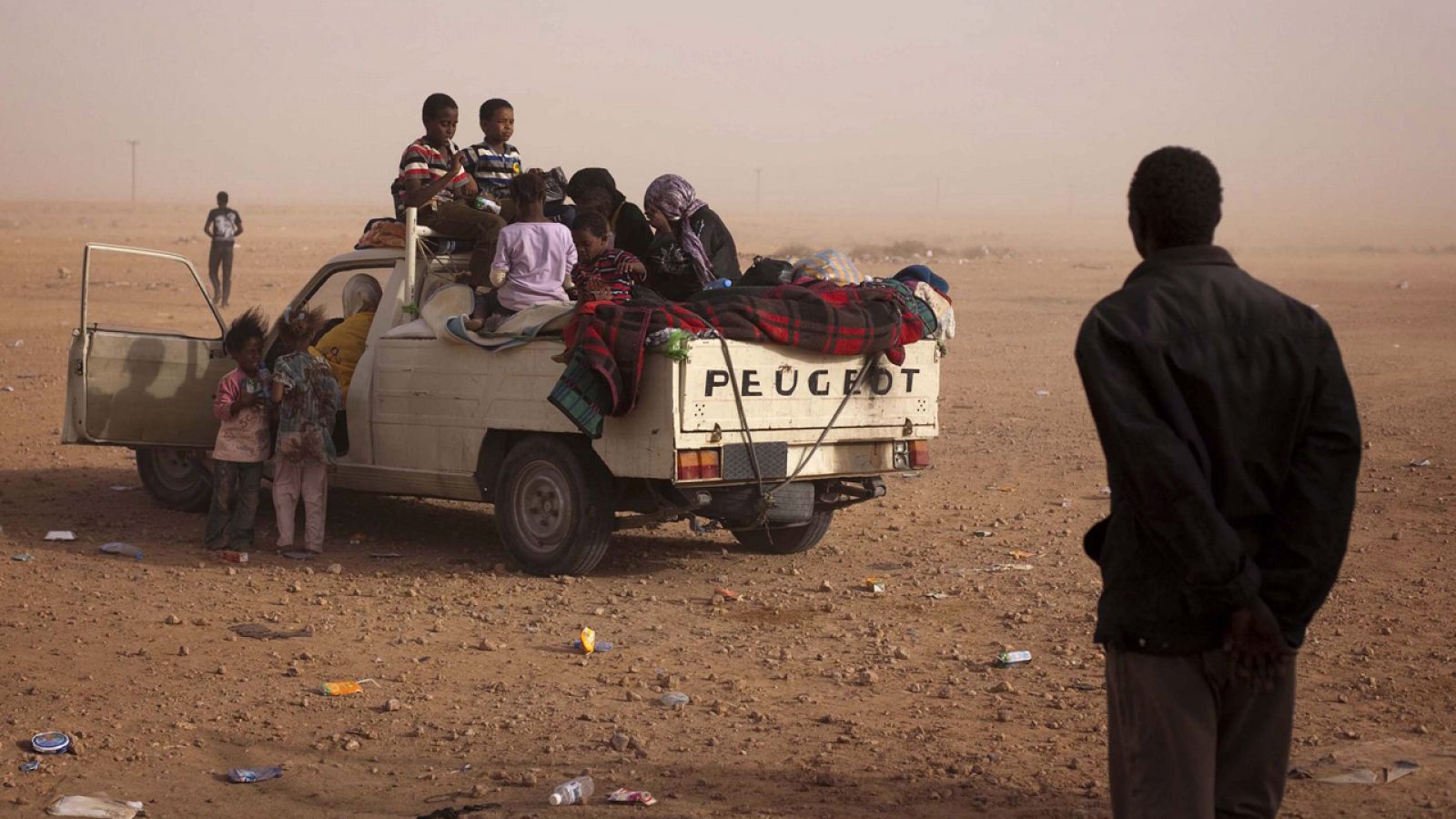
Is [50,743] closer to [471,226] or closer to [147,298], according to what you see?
[471,226]

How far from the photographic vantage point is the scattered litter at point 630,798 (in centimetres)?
467

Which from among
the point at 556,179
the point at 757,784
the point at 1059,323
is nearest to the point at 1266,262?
the point at 1059,323

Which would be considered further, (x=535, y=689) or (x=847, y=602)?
(x=847, y=602)

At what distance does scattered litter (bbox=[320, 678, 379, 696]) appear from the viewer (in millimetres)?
5922

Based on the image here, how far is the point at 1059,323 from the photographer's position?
25.0m

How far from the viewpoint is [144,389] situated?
9.29 metres

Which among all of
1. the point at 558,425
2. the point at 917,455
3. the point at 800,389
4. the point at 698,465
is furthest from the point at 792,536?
the point at 558,425

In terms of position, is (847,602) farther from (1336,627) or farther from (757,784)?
(757,784)

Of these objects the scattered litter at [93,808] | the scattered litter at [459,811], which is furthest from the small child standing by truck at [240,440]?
the scattered litter at [459,811]

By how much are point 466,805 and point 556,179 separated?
5090 mm

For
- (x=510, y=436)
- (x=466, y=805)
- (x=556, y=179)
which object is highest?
(x=556, y=179)

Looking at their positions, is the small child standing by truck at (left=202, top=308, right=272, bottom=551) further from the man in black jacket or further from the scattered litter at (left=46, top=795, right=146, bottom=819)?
the man in black jacket

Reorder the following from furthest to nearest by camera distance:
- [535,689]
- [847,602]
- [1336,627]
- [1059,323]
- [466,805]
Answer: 1. [1059,323]
2. [847,602]
3. [1336,627]
4. [535,689]
5. [466,805]

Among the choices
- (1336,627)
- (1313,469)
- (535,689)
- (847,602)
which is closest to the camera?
(1313,469)
